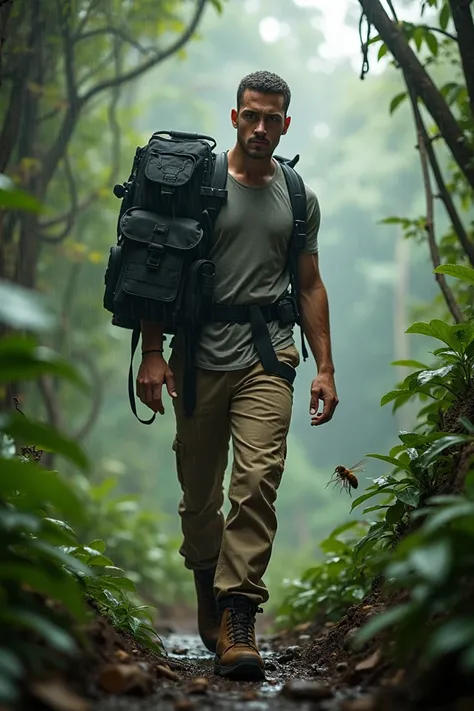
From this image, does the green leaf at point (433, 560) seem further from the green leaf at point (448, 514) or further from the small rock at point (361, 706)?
the small rock at point (361, 706)

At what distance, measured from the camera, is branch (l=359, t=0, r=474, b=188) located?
519cm

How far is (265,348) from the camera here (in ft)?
14.0

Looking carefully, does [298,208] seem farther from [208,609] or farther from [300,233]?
[208,609]

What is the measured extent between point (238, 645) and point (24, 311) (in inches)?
86.5

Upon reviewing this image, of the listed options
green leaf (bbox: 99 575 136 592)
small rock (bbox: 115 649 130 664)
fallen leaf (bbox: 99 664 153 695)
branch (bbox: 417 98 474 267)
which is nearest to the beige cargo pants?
green leaf (bbox: 99 575 136 592)

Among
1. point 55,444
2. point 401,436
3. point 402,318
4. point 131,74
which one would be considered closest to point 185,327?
point 401,436

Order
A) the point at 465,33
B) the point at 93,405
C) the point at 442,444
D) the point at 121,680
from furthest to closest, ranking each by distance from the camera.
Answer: the point at 93,405
the point at 465,33
the point at 442,444
the point at 121,680

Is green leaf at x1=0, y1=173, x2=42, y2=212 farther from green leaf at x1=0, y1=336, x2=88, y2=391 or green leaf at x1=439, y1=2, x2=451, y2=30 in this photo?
green leaf at x1=439, y1=2, x2=451, y2=30

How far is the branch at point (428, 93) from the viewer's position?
5191 mm

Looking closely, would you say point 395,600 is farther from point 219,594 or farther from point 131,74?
point 131,74

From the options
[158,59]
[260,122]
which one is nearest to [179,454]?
[260,122]

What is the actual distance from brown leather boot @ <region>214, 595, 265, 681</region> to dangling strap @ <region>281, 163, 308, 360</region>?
4.15 feet

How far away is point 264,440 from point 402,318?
93.9 feet

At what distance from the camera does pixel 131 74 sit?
8.42 meters
